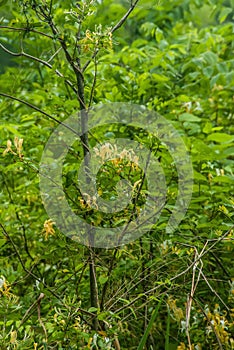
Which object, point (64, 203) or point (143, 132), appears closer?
point (64, 203)

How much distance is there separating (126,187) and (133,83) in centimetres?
68

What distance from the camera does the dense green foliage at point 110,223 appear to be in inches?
54.7

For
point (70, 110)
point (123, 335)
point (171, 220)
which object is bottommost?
point (123, 335)

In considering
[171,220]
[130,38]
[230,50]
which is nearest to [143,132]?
[171,220]

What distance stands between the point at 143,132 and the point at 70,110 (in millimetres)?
248

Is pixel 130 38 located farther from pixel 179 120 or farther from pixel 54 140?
pixel 54 140

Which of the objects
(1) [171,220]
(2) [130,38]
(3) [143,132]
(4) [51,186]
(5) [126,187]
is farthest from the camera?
(2) [130,38]

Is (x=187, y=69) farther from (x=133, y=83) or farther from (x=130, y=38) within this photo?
(x=130, y=38)

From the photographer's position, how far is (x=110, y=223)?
1.56 meters

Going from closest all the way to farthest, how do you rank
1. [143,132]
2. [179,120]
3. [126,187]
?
[126,187] < [143,132] < [179,120]

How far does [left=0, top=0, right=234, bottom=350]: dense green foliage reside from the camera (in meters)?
1.39

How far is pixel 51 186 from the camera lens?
159 centimetres

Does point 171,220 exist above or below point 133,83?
below

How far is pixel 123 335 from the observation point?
72.8 inches
